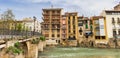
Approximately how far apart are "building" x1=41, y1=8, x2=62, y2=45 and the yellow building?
14363 millimetres

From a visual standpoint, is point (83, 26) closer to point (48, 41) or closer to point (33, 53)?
point (48, 41)

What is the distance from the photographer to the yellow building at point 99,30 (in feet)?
273

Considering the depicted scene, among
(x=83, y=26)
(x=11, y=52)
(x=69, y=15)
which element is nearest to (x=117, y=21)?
(x=83, y=26)

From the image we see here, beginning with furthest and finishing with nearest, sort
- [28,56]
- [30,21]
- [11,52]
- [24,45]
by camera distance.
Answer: [30,21], [28,56], [24,45], [11,52]

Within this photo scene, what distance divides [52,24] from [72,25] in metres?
8.22

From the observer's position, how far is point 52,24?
89.6 m

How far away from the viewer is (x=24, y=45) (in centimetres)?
3312

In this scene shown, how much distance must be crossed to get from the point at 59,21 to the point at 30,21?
33388 mm

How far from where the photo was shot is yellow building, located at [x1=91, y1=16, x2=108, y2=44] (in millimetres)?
83312

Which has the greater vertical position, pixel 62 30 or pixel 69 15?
pixel 69 15

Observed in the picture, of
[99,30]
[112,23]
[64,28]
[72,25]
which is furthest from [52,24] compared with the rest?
[112,23]

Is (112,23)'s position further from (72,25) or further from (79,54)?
(79,54)

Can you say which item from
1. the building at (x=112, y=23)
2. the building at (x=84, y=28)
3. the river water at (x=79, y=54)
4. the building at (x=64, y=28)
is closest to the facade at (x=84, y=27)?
the building at (x=84, y=28)

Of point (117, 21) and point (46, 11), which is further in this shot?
point (46, 11)
